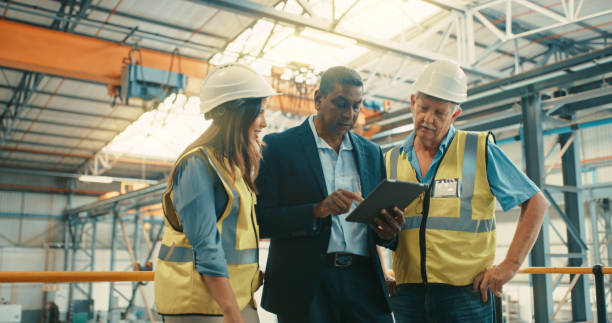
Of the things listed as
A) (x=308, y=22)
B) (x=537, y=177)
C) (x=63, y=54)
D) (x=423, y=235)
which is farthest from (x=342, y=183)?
(x=63, y=54)

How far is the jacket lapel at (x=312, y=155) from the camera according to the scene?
7.23 ft

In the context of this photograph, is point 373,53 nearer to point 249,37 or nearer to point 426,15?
point 426,15

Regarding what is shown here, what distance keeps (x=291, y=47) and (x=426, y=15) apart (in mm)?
3174

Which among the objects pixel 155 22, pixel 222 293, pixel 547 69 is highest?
pixel 155 22

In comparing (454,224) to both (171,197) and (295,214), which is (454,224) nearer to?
(295,214)

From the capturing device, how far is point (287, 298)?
6.86ft

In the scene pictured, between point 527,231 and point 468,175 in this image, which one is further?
point 468,175

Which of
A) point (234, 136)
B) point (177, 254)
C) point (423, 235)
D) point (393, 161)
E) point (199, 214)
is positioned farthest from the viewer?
point (393, 161)

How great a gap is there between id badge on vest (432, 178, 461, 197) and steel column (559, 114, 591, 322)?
289 inches

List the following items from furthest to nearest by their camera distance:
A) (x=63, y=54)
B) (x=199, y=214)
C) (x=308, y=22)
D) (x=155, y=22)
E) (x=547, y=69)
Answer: (x=155, y=22), (x=63, y=54), (x=308, y=22), (x=547, y=69), (x=199, y=214)

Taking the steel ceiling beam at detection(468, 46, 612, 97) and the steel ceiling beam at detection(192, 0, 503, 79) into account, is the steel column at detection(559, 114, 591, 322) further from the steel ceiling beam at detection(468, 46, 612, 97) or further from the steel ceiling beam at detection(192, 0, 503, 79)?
the steel ceiling beam at detection(192, 0, 503, 79)

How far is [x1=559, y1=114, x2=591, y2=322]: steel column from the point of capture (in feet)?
27.6

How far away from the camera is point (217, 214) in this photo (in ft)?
5.91

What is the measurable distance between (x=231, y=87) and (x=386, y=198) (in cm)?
75
